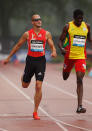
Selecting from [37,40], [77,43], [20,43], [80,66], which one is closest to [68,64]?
[80,66]

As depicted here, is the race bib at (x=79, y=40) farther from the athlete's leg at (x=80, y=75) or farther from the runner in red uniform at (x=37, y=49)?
the runner in red uniform at (x=37, y=49)

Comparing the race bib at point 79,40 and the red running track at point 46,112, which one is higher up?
the race bib at point 79,40

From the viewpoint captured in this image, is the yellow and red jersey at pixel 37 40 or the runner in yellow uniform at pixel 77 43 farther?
the runner in yellow uniform at pixel 77 43

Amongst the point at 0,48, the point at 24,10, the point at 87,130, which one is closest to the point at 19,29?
the point at 24,10

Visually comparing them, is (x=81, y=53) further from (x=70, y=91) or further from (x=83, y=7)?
(x=83, y=7)

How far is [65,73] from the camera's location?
34.0ft

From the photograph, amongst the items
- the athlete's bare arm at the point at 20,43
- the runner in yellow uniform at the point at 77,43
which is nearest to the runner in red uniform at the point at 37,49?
the athlete's bare arm at the point at 20,43

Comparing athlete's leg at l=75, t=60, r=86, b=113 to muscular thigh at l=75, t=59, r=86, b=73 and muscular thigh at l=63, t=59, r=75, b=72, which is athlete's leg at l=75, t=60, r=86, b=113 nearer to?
muscular thigh at l=75, t=59, r=86, b=73

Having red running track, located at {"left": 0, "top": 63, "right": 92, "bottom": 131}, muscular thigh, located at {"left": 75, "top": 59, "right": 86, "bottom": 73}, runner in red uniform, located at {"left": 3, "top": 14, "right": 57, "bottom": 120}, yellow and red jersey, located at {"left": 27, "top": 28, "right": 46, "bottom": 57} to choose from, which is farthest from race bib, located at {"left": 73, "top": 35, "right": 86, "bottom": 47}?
red running track, located at {"left": 0, "top": 63, "right": 92, "bottom": 131}

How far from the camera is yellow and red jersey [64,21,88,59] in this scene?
977cm

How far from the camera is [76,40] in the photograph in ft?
32.0

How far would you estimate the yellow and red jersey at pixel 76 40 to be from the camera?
385 inches

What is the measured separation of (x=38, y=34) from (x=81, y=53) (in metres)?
1.08

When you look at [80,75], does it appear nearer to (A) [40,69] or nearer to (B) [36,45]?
(A) [40,69]
